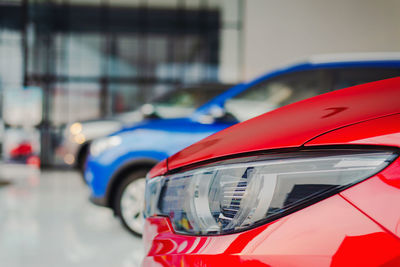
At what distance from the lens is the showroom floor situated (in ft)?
10.2

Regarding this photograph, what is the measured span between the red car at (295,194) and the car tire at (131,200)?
8.54ft

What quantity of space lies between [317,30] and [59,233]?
9.40 m

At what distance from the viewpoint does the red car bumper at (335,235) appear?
0.77 m

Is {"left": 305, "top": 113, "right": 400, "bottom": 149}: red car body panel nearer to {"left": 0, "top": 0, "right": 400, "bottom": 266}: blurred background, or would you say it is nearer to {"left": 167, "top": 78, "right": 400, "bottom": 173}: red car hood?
{"left": 167, "top": 78, "right": 400, "bottom": 173}: red car hood

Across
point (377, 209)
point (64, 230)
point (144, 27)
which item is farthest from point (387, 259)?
point (144, 27)

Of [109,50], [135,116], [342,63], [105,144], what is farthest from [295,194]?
[109,50]

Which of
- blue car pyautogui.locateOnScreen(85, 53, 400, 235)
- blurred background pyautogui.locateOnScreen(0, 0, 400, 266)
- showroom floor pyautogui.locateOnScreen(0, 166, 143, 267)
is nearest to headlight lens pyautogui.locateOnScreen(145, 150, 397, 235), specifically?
blue car pyautogui.locateOnScreen(85, 53, 400, 235)

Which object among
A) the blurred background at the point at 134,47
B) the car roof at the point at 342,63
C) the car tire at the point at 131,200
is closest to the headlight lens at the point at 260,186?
the car roof at the point at 342,63

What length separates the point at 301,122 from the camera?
3.52ft

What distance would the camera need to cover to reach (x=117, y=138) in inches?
148

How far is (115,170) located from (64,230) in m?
0.95

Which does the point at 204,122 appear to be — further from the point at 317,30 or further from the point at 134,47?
the point at 317,30

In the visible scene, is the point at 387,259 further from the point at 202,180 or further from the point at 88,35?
the point at 88,35

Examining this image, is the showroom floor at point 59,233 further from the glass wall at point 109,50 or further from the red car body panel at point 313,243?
the glass wall at point 109,50
